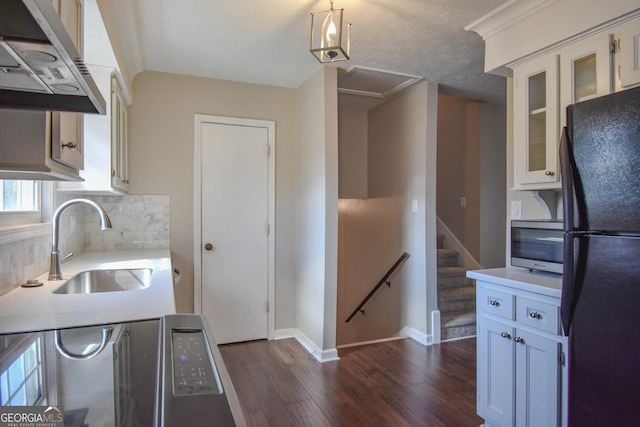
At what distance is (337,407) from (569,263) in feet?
5.35

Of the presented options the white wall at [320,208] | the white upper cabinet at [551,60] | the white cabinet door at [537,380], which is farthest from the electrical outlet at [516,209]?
the white wall at [320,208]

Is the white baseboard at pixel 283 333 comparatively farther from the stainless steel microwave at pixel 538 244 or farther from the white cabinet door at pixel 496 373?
the stainless steel microwave at pixel 538 244

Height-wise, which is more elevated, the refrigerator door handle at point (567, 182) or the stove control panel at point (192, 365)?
the refrigerator door handle at point (567, 182)

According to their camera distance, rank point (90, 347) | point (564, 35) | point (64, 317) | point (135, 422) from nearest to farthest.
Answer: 1. point (135, 422)
2. point (90, 347)
3. point (64, 317)
4. point (564, 35)

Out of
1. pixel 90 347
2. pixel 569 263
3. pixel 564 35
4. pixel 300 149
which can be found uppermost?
pixel 564 35

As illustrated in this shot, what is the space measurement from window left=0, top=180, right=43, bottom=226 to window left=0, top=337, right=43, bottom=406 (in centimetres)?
92

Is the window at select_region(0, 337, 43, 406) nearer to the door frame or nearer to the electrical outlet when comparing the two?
the door frame

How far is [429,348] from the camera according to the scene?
11.3ft

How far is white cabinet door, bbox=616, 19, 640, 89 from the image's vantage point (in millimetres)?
1700

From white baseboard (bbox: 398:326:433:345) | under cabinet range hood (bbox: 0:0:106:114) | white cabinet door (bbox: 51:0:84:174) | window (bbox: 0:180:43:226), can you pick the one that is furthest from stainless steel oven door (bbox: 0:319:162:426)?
white baseboard (bbox: 398:326:433:345)

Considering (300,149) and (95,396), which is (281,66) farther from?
(95,396)

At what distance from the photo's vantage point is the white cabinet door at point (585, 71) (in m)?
1.81

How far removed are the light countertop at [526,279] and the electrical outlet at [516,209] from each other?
1.21ft

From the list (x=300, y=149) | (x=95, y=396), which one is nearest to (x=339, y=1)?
(x=300, y=149)
